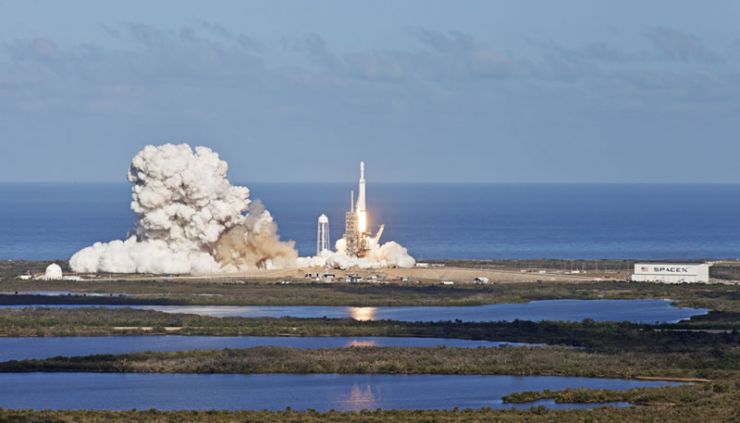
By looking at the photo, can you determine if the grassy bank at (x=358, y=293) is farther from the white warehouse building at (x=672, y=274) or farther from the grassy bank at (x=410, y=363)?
the grassy bank at (x=410, y=363)

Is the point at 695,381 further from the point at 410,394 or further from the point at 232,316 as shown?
the point at 232,316

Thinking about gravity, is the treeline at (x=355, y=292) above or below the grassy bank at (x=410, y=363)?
above

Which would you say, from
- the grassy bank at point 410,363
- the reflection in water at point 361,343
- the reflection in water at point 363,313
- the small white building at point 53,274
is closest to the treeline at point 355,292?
the small white building at point 53,274

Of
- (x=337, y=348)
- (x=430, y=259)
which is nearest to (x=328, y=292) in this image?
(x=337, y=348)

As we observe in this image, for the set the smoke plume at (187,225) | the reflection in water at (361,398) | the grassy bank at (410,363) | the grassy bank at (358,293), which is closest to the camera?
the reflection in water at (361,398)

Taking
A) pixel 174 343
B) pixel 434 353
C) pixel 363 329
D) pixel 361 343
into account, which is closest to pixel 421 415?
pixel 434 353

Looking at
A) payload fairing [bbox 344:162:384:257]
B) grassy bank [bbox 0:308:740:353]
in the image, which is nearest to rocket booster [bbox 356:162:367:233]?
payload fairing [bbox 344:162:384:257]
